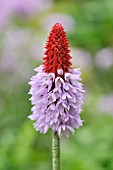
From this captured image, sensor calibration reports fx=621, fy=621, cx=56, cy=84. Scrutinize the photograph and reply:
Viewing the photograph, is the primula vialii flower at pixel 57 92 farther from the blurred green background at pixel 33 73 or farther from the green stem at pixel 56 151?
the blurred green background at pixel 33 73

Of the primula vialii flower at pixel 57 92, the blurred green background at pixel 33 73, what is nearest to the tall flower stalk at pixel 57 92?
the primula vialii flower at pixel 57 92

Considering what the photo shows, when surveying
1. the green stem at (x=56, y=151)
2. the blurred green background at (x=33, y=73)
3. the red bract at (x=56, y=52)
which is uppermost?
the blurred green background at (x=33, y=73)

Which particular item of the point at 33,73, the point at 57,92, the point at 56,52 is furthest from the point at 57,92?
the point at 33,73

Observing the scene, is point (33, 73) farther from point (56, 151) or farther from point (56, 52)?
point (56, 151)

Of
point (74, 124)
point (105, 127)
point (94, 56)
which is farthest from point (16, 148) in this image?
point (94, 56)

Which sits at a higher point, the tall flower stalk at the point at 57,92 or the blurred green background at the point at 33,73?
the blurred green background at the point at 33,73

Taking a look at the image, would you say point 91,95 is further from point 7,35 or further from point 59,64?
point 59,64

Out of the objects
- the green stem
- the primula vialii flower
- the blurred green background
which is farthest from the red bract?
the blurred green background

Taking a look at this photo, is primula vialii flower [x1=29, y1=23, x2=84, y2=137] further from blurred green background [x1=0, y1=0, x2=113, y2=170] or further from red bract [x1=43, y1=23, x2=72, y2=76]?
blurred green background [x1=0, y1=0, x2=113, y2=170]
